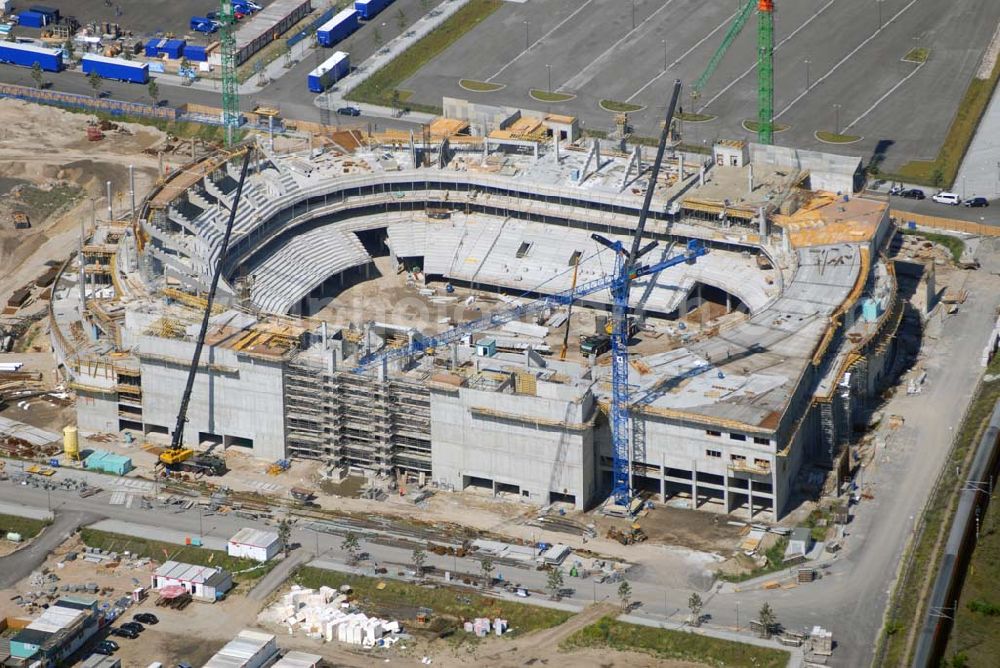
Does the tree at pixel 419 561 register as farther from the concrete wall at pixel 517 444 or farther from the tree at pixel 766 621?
the tree at pixel 766 621

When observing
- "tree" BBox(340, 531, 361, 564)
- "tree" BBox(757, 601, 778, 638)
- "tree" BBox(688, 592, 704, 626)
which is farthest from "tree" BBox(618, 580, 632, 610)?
"tree" BBox(340, 531, 361, 564)

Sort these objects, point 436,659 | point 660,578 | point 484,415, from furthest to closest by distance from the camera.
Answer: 1. point 484,415
2. point 660,578
3. point 436,659

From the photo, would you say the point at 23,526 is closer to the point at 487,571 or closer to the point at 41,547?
the point at 41,547

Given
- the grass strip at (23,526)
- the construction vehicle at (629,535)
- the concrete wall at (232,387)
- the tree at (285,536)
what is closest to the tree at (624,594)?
the construction vehicle at (629,535)

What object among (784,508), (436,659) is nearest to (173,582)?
(436,659)

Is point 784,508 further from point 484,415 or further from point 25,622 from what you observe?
point 25,622

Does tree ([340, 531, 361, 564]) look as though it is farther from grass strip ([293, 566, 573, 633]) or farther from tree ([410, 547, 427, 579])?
tree ([410, 547, 427, 579])
